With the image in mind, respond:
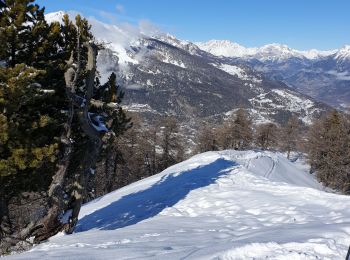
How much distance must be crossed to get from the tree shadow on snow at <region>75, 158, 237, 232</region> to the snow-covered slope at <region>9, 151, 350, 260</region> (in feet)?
0.19

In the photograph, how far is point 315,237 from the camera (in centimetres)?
941

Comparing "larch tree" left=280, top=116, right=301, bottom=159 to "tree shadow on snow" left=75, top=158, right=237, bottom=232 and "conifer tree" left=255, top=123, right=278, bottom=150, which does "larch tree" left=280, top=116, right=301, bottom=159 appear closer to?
"conifer tree" left=255, top=123, right=278, bottom=150

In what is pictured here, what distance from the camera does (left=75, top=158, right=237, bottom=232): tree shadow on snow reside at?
1867cm

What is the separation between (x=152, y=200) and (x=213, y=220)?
607 centimetres

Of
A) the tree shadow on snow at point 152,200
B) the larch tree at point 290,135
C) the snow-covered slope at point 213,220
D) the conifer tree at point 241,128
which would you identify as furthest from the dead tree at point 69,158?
the larch tree at point 290,135

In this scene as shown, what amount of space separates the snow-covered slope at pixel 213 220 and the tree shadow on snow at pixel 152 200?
0.06m

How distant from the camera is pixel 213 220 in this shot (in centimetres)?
1577

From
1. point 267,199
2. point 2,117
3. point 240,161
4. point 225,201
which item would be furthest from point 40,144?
point 240,161

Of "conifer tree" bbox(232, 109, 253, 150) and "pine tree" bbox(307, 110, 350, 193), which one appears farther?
"conifer tree" bbox(232, 109, 253, 150)

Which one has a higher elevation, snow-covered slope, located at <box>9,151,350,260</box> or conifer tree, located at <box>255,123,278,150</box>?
conifer tree, located at <box>255,123,278,150</box>

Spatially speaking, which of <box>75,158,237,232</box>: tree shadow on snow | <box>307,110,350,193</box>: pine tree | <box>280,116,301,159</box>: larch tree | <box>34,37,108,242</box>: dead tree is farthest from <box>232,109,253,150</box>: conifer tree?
<box>34,37,108,242</box>: dead tree

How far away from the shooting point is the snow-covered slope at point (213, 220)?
9047 mm

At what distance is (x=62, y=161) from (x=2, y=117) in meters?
2.98

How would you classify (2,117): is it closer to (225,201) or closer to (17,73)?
(17,73)
